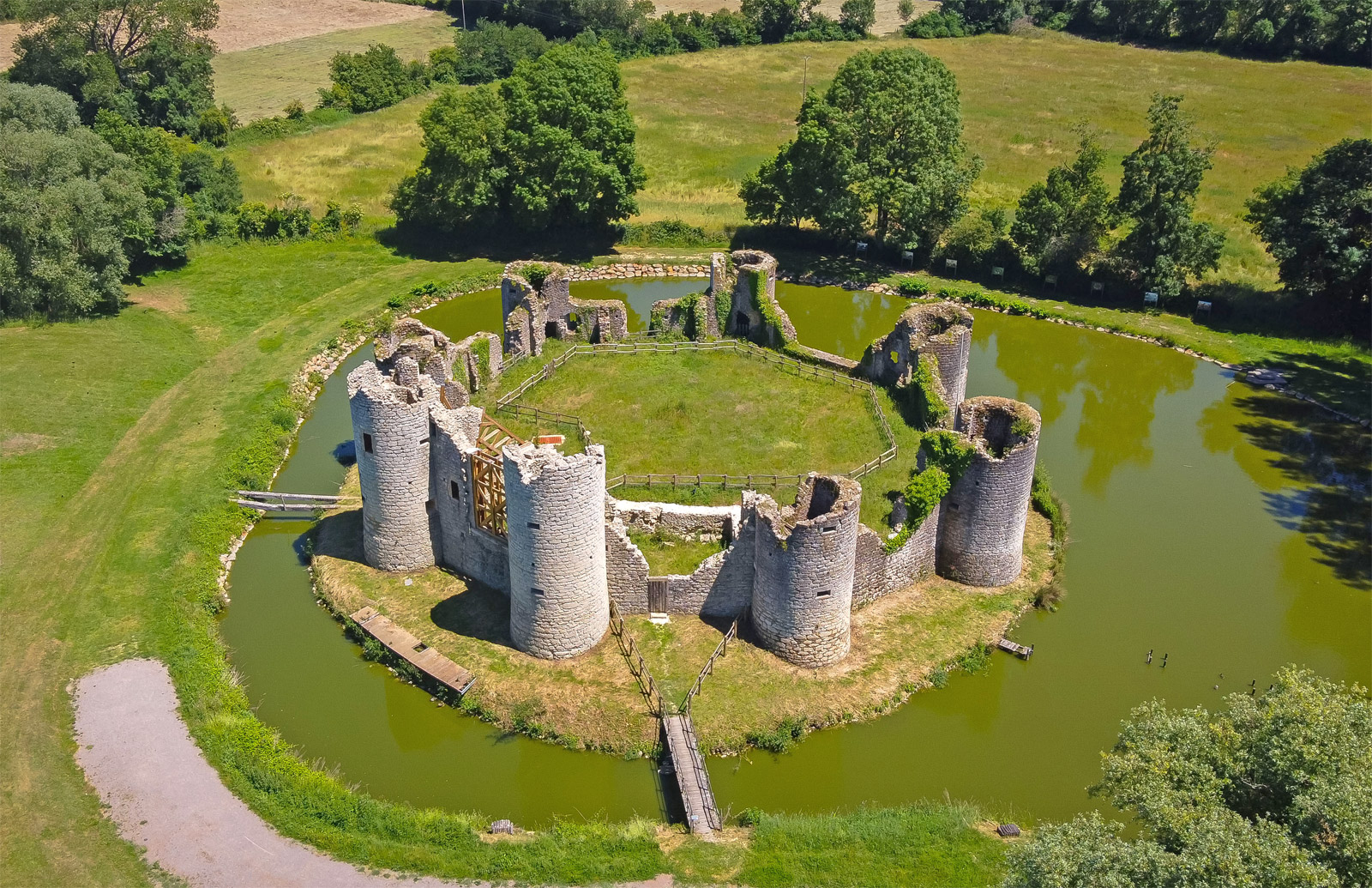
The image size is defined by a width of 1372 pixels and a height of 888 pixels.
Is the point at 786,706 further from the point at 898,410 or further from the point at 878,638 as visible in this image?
the point at 898,410

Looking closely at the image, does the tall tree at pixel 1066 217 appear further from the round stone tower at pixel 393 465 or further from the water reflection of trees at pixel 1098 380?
the round stone tower at pixel 393 465

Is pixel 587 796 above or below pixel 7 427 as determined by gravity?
below

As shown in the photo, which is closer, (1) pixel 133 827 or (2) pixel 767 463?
Answer: (1) pixel 133 827

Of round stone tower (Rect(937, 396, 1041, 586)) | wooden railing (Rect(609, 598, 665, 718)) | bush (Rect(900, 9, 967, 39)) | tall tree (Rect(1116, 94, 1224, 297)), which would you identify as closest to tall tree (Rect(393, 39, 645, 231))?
tall tree (Rect(1116, 94, 1224, 297))

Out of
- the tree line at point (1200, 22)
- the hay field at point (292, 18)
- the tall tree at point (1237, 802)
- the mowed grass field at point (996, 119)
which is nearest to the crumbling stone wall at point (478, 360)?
the mowed grass field at point (996, 119)

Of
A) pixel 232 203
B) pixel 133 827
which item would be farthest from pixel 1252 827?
pixel 232 203

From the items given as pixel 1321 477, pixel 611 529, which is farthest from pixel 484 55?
pixel 1321 477
